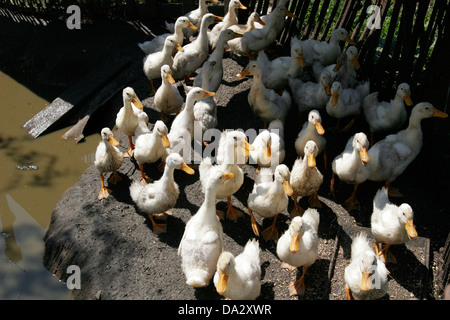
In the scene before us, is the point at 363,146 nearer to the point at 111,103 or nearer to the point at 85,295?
the point at 85,295

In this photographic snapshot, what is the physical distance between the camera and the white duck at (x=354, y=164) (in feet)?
16.4

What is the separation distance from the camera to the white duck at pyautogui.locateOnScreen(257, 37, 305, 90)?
6.45 metres

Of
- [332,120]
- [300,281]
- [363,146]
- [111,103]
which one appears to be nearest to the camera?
[300,281]

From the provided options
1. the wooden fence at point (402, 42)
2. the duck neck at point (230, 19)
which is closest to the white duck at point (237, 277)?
the wooden fence at point (402, 42)

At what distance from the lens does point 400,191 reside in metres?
5.67

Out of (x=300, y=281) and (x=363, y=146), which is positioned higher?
(x=363, y=146)

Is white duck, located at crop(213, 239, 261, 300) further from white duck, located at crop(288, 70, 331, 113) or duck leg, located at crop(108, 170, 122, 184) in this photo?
white duck, located at crop(288, 70, 331, 113)

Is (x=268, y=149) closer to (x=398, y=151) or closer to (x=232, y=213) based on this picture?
(x=232, y=213)

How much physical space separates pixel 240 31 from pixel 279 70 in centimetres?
134

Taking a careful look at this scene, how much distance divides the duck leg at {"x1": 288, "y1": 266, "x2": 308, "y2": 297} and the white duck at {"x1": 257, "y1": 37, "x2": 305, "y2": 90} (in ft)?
10.2

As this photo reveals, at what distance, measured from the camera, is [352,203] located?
5.43 meters

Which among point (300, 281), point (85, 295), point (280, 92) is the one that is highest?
point (280, 92)
